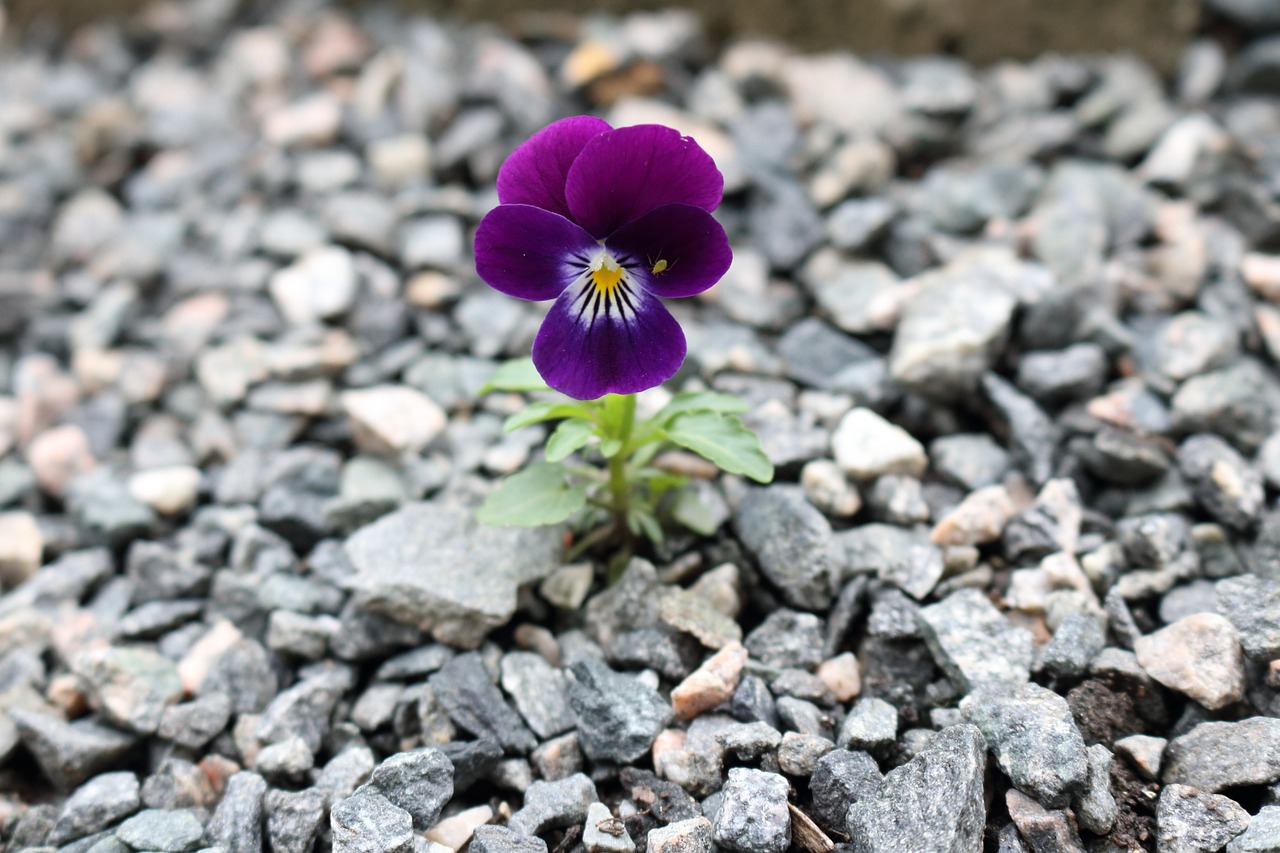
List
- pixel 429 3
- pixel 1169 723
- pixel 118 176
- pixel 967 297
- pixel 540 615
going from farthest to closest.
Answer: pixel 429 3, pixel 118 176, pixel 967 297, pixel 540 615, pixel 1169 723

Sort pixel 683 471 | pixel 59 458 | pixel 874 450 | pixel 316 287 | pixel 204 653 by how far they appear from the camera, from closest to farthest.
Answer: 1. pixel 204 653
2. pixel 874 450
3. pixel 683 471
4. pixel 59 458
5. pixel 316 287

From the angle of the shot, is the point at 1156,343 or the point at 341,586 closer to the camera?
the point at 341,586

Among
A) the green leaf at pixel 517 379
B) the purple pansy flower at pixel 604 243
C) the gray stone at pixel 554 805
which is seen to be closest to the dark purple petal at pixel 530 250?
the purple pansy flower at pixel 604 243

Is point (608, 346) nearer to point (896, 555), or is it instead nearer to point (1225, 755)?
point (896, 555)

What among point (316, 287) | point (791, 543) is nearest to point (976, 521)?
point (791, 543)

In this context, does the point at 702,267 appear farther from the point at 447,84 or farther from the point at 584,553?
the point at 447,84

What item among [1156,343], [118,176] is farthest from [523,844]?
[118,176]

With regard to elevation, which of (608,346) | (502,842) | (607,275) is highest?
(607,275)
